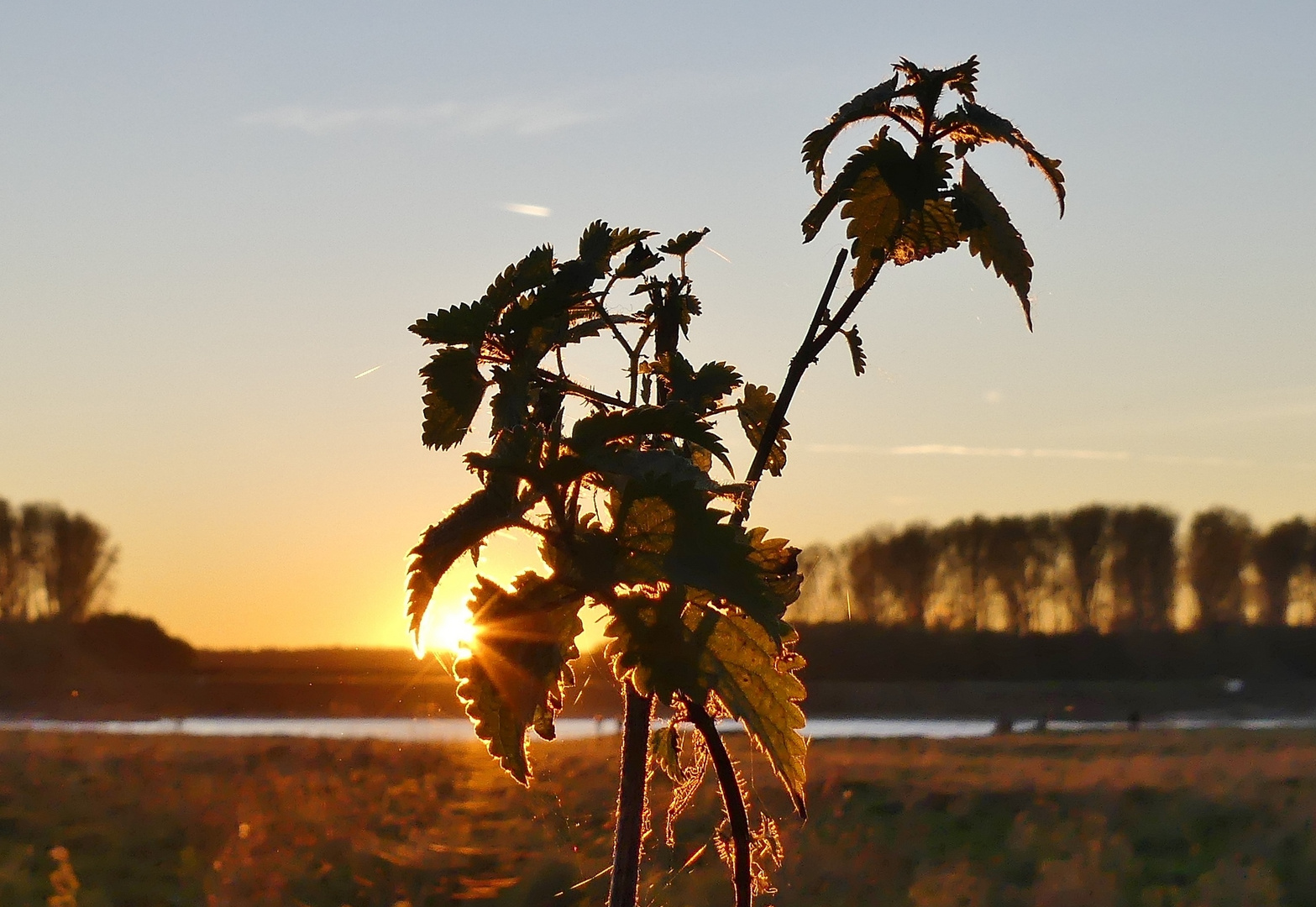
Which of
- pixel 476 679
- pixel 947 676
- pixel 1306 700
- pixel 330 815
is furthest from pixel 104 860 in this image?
pixel 1306 700

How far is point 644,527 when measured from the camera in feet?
3.17

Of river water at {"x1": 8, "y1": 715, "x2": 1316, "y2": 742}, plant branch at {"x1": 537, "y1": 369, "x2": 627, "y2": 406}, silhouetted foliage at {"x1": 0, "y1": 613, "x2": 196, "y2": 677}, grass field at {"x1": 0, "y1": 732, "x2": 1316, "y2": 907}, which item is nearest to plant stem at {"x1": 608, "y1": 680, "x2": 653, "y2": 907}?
plant branch at {"x1": 537, "y1": 369, "x2": 627, "y2": 406}

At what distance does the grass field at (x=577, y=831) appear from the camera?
35.1ft

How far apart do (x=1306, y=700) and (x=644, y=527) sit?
224 ft

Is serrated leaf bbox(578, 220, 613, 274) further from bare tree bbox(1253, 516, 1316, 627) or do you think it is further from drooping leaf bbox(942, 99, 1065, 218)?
bare tree bbox(1253, 516, 1316, 627)

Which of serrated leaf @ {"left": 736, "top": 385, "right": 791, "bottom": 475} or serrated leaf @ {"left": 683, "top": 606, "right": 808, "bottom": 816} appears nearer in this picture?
serrated leaf @ {"left": 683, "top": 606, "right": 808, "bottom": 816}

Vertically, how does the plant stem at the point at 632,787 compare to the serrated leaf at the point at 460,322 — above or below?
below

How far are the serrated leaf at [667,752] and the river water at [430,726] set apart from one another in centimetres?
2077

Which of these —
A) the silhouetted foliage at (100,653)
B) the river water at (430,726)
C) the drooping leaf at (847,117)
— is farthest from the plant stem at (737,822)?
the silhouetted foliage at (100,653)

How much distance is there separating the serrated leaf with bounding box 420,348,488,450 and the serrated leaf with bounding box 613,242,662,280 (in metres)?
0.18

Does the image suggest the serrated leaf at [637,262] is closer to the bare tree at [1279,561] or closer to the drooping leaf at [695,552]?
the drooping leaf at [695,552]

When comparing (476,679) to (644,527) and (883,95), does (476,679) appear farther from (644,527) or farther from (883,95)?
(883,95)

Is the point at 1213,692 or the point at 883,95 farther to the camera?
the point at 1213,692

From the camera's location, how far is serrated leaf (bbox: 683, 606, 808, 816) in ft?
3.31
